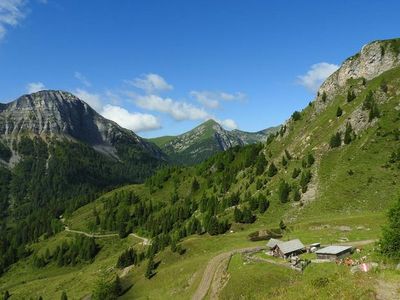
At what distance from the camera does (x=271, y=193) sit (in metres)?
132

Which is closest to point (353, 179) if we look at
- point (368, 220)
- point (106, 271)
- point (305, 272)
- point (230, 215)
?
point (368, 220)

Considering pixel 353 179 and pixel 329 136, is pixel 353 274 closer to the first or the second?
pixel 353 179

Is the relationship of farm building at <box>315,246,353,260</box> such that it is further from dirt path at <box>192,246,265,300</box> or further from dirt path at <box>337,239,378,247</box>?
dirt path at <box>192,246,265,300</box>

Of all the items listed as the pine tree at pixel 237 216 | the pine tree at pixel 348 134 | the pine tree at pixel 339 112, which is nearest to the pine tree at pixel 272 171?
the pine tree at pixel 237 216

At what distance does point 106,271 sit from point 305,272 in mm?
80596

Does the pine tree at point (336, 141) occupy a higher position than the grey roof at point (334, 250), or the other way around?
the pine tree at point (336, 141)

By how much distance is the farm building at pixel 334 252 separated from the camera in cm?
6825

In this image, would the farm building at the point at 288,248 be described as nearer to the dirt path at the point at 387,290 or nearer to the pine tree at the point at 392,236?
the pine tree at the point at 392,236

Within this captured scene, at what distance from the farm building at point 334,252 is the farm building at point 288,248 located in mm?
6409

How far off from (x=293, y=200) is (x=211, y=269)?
50.1 metres

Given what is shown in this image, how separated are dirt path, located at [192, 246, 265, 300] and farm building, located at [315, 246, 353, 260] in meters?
18.5

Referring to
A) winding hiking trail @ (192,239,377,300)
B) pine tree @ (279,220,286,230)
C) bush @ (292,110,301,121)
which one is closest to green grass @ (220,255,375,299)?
winding hiking trail @ (192,239,377,300)

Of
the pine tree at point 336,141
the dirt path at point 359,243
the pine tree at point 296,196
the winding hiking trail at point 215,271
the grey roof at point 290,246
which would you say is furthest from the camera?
the pine tree at point 336,141

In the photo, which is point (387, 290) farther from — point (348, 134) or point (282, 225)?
point (348, 134)
